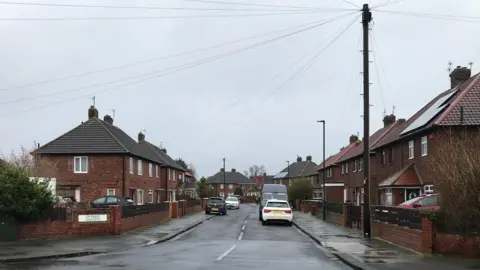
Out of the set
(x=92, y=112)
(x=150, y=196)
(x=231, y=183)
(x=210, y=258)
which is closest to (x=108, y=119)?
(x=92, y=112)

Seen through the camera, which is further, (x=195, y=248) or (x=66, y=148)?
(x=66, y=148)

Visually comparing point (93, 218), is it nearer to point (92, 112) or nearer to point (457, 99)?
point (457, 99)

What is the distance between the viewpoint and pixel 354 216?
2922 centimetres

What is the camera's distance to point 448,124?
2712 centimetres

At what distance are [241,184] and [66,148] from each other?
110987 millimetres

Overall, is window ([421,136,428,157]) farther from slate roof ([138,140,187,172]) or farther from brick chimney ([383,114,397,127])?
slate roof ([138,140,187,172])

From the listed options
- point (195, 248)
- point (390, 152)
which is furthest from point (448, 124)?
point (195, 248)

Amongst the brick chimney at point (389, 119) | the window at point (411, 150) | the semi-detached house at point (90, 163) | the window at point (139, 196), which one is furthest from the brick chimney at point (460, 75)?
the window at point (139, 196)

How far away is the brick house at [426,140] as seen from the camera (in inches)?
1083

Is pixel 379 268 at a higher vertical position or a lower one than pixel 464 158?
lower

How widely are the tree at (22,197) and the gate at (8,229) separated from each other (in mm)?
182

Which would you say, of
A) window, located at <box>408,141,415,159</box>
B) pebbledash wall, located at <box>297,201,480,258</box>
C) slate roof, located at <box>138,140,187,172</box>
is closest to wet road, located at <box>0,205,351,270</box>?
pebbledash wall, located at <box>297,201,480,258</box>

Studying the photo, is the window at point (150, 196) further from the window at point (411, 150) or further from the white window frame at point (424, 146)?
the white window frame at point (424, 146)

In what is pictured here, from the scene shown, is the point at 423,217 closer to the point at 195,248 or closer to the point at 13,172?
the point at 195,248
